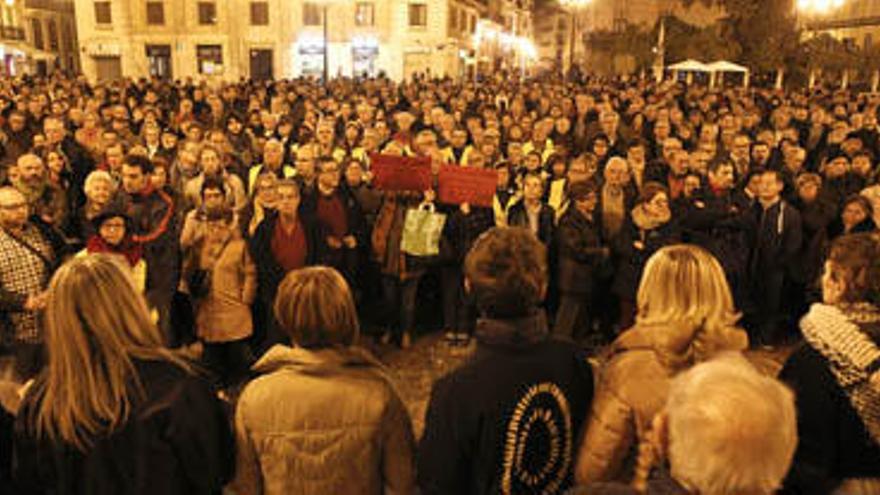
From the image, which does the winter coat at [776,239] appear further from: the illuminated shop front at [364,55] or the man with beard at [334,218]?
the illuminated shop front at [364,55]

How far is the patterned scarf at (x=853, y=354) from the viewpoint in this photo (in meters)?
2.56

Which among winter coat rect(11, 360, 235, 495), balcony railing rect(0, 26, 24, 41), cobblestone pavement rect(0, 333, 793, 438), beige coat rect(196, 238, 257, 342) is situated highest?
balcony railing rect(0, 26, 24, 41)

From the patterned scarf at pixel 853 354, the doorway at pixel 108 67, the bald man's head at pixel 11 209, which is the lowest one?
the patterned scarf at pixel 853 354

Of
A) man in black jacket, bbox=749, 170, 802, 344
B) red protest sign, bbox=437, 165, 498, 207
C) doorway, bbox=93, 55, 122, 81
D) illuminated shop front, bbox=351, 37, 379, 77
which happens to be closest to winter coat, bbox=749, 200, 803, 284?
man in black jacket, bbox=749, 170, 802, 344

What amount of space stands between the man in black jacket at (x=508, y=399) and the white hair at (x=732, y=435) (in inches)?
31.7

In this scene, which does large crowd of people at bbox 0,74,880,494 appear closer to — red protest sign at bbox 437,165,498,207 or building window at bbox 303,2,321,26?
red protest sign at bbox 437,165,498,207

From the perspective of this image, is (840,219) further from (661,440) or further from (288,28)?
A: (288,28)

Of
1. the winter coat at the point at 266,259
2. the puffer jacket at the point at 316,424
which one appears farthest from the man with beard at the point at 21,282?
the puffer jacket at the point at 316,424

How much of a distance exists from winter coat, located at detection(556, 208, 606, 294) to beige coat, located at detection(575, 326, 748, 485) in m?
3.51

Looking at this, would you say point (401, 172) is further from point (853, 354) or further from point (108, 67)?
point (108, 67)

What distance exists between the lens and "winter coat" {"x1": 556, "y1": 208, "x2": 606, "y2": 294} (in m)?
6.20

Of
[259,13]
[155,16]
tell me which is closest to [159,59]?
[155,16]

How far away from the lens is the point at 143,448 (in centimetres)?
232

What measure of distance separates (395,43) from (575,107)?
33.9 meters
